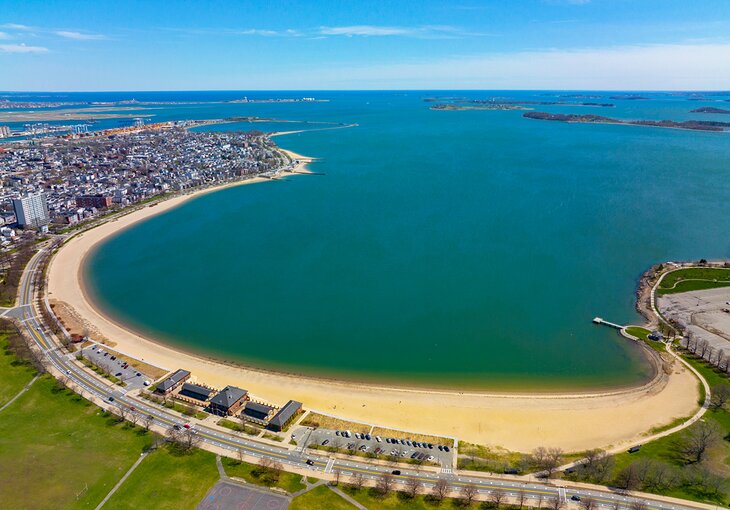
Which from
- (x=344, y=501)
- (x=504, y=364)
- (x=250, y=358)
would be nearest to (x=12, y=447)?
(x=250, y=358)

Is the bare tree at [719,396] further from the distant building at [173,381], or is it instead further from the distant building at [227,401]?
the distant building at [173,381]

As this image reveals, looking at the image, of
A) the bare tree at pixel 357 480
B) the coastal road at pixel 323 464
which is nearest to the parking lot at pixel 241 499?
the coastal road at pixel 323 464

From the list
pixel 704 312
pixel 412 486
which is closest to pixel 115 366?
pixel 412 486

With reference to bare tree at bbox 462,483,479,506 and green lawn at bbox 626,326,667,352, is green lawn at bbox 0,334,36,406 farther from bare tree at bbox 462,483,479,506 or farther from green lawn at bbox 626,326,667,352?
green lawn at bbox 626,326,667,352

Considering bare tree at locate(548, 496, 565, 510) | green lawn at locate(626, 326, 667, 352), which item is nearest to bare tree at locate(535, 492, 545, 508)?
bare tree at locate(548, 496, 565, 510)

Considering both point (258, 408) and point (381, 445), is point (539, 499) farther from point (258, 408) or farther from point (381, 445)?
point (258, 408)
